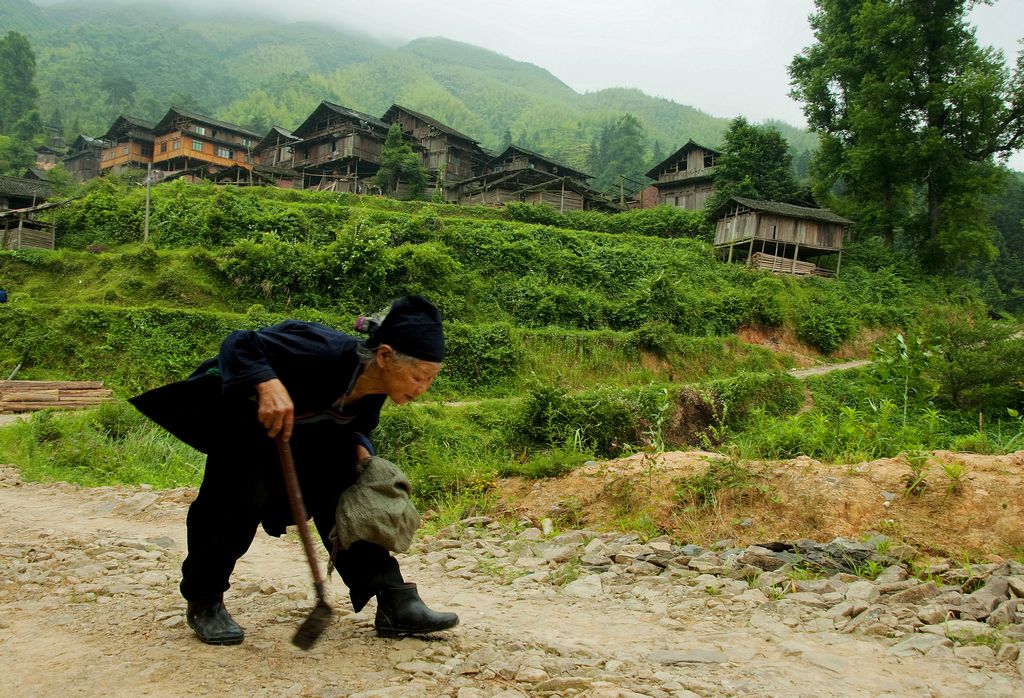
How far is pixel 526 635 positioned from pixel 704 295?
25178 millimetres

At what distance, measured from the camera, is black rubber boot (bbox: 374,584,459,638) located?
2.77m

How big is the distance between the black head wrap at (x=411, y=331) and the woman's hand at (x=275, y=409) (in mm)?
403

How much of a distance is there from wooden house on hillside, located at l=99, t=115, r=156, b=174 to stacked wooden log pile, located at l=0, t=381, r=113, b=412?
126 ft

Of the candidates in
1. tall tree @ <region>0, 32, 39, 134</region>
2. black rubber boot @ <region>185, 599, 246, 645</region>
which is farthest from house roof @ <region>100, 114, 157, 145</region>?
black rubber boot @ <region>185, 599, 246, 645</region>

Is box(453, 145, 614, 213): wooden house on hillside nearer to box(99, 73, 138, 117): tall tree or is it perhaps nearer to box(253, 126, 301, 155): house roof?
box(253, 126, 301, 155): house roof

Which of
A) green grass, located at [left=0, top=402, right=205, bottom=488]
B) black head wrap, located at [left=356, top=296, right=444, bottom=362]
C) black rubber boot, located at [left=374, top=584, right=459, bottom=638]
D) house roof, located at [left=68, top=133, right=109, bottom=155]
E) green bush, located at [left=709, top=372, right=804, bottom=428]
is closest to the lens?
black head wrap, located at [left=356, top=296, right=444, bottom=362]

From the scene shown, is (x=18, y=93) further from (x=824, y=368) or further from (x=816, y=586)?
(x=816, y=586)

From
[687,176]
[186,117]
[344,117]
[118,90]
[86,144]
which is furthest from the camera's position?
[118,90]

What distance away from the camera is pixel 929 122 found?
31.3m

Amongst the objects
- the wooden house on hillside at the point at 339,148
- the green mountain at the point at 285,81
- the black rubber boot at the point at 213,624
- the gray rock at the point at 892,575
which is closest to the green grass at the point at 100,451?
the black rubber boot at the point at 213,624

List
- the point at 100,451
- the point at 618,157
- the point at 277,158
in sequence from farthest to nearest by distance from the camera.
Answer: the point at 618,157, the point at 277,158, the point at 100,451

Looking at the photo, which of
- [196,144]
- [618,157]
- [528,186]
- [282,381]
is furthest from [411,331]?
[618,157]

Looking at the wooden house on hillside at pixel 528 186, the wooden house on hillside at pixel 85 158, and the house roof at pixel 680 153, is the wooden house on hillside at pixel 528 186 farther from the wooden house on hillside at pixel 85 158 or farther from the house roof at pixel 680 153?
the wooden house on hillside at pixel 85 158

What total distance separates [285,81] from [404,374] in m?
119
